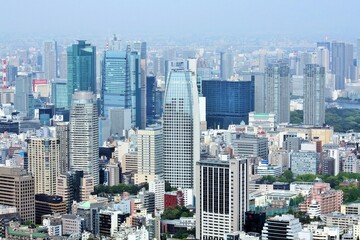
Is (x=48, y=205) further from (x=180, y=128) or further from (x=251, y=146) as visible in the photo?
(x=251, y=146)

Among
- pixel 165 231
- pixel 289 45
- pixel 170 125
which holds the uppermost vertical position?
pixel 289 45

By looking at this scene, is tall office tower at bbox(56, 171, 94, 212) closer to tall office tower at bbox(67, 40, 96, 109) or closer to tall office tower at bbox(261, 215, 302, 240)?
tall office tower at bbox(261, 215, 302, 240)

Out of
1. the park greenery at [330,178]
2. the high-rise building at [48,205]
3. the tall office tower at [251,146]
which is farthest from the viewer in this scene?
the tall office tower at [251,146]

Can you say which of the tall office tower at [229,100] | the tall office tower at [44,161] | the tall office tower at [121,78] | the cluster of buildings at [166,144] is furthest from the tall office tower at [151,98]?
the tall office tower at [44,161]

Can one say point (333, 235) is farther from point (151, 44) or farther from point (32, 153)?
point (151, 44)

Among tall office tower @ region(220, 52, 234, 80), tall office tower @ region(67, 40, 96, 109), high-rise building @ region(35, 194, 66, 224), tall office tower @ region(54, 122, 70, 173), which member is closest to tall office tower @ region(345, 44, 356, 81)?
tall office tower @ region(220, 52, 234, 80)

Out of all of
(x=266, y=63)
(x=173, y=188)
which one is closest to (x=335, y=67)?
(x=266, y=63)

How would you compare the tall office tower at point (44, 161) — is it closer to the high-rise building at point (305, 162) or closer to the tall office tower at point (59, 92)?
the high-rise building at point (305, 162)
